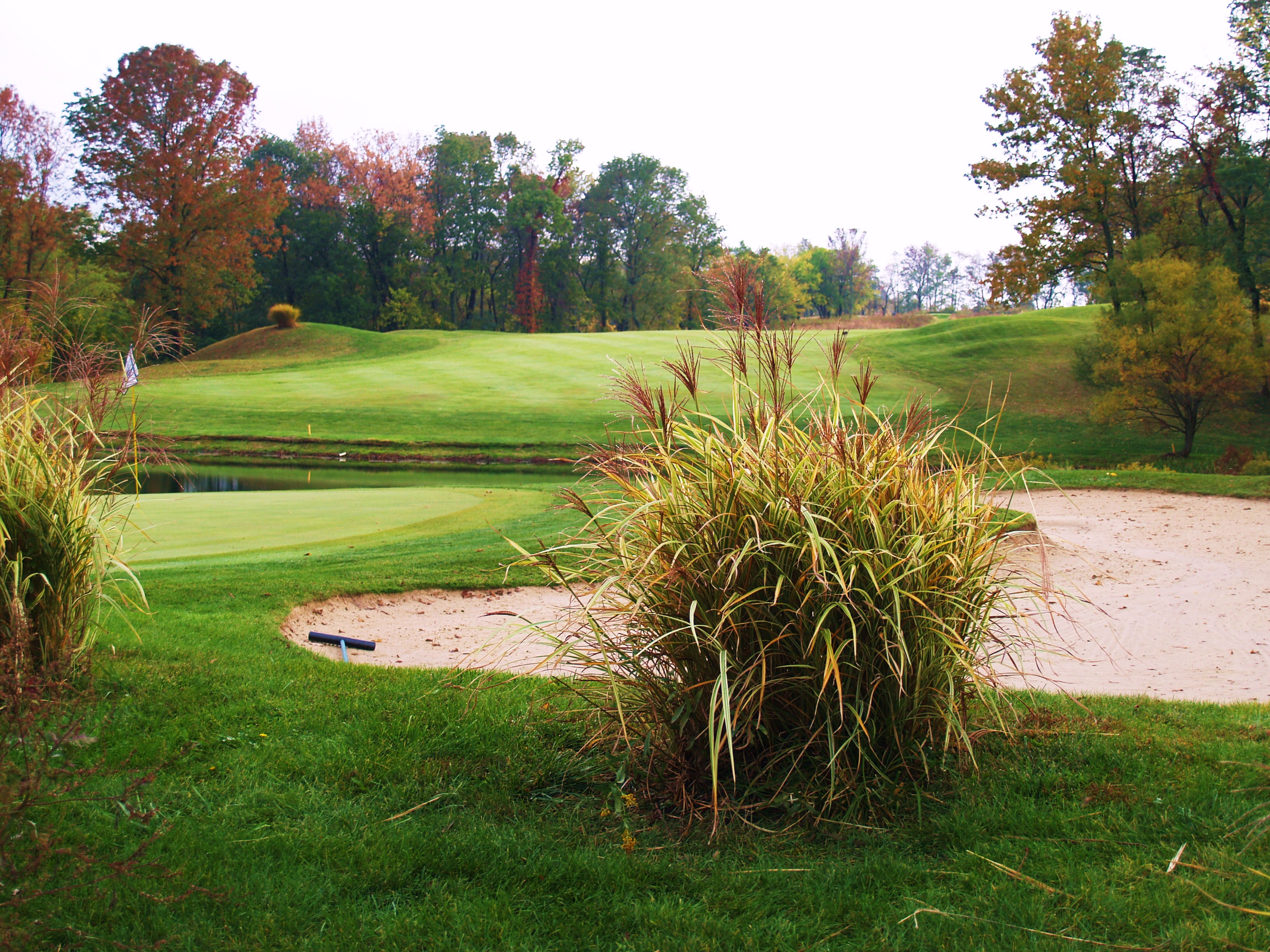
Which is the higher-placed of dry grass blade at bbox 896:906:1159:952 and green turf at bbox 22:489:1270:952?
dry grass blade at bbox 896:906:1159:952

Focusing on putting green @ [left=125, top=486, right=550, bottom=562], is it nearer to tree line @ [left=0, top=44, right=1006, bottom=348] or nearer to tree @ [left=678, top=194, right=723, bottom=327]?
tree line @ [left=0, top=44, right=1006, bottom=348]

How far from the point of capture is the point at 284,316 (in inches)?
1847

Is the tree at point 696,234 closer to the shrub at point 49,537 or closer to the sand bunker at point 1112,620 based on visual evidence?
the sand bunker at point 1112,620

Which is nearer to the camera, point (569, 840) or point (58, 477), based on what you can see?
point (569, 840)

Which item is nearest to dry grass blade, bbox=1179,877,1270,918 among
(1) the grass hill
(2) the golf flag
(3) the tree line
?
(2) the golf flag

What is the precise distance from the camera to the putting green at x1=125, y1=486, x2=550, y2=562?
413 inches

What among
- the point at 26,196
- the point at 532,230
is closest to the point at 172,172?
the point at 26,196

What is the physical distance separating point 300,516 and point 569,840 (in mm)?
10661

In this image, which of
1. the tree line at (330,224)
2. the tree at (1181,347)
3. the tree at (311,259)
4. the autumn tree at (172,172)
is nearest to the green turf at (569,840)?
the tree at (1181,347)

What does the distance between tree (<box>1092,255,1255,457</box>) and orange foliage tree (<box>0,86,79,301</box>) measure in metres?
40.9

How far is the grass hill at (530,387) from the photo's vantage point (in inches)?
1006

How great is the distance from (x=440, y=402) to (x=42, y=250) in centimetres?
2409

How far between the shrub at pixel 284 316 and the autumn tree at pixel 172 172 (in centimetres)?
295

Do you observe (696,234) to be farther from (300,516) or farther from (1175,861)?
(1175,861)
